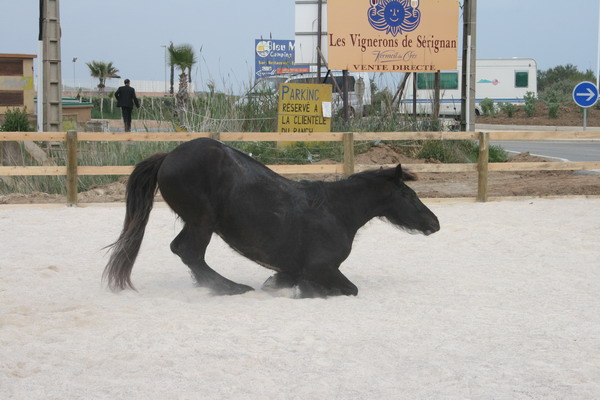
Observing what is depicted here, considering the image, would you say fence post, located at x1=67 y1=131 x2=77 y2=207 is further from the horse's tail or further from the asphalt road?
the asphalt road

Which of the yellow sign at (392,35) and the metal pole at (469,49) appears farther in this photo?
the yellow sign at (392,35)

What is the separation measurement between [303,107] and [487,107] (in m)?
22.1

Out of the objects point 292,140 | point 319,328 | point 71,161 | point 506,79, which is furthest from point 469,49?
point 506,79

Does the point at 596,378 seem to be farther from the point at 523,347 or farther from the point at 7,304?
the point at 7,304

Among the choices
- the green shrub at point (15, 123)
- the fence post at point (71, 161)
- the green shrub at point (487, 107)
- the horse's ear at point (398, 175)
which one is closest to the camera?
the horse's ear at point (398, 175)

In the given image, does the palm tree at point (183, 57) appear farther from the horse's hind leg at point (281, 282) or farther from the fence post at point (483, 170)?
the horse's hind leg at point (281, 282)

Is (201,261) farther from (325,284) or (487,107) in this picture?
(487,107)

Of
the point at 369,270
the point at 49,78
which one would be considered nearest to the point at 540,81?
the point at 49,78

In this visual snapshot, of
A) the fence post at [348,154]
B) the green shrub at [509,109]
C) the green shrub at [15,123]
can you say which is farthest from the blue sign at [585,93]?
the green shrub at [509,109]

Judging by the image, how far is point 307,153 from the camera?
14.5m

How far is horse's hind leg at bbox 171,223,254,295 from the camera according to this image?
5.85 meters

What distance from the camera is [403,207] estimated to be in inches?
244

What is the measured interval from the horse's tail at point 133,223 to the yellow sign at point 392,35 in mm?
11137

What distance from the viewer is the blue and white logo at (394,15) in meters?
16.9
